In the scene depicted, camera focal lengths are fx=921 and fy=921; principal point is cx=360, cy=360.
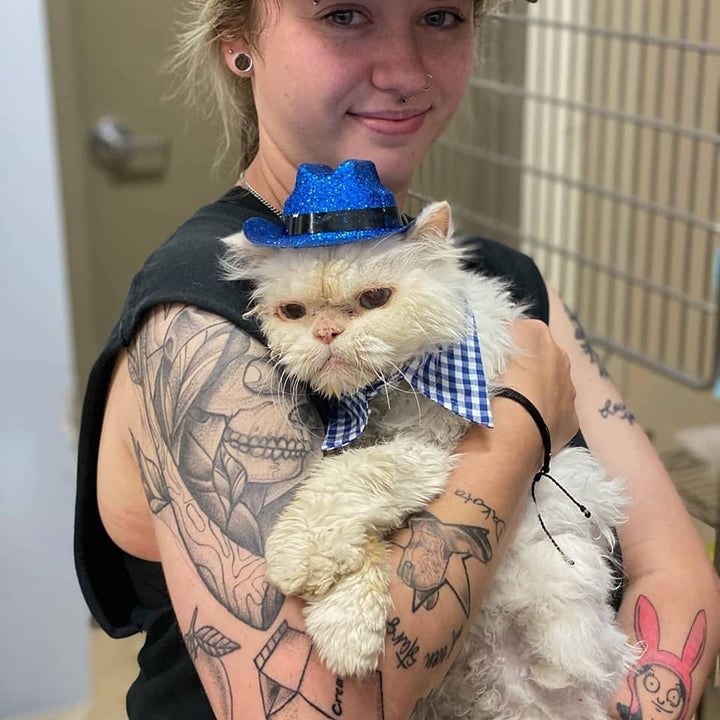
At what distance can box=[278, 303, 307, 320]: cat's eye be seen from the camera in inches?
31.2

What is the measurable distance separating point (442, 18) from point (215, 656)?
0.64 meters

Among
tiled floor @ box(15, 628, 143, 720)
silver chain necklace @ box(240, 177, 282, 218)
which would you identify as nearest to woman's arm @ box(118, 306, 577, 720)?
silver chain necklace @ box(240, 177, 282, 218)

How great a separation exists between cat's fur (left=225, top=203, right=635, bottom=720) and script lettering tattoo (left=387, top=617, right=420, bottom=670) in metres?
0.02

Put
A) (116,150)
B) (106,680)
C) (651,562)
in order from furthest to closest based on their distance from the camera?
(116,150)
(106,680)
(651,562)

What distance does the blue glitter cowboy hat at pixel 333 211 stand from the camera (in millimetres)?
764

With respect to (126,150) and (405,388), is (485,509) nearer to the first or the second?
(405,388)

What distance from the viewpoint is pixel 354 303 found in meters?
0.78

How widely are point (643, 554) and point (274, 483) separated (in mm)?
487

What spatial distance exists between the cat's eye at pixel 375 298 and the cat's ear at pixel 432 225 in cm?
6

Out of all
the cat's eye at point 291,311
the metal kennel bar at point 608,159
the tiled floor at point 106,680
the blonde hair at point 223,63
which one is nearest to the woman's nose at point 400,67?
the blonde hair at point 223,63

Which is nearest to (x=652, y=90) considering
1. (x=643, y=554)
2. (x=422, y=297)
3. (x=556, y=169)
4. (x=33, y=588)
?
(x=556, y=169)

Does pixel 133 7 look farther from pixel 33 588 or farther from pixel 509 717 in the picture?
pixel 509 717

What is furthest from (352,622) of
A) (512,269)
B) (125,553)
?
(512,269)

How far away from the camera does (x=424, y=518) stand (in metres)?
0.74
